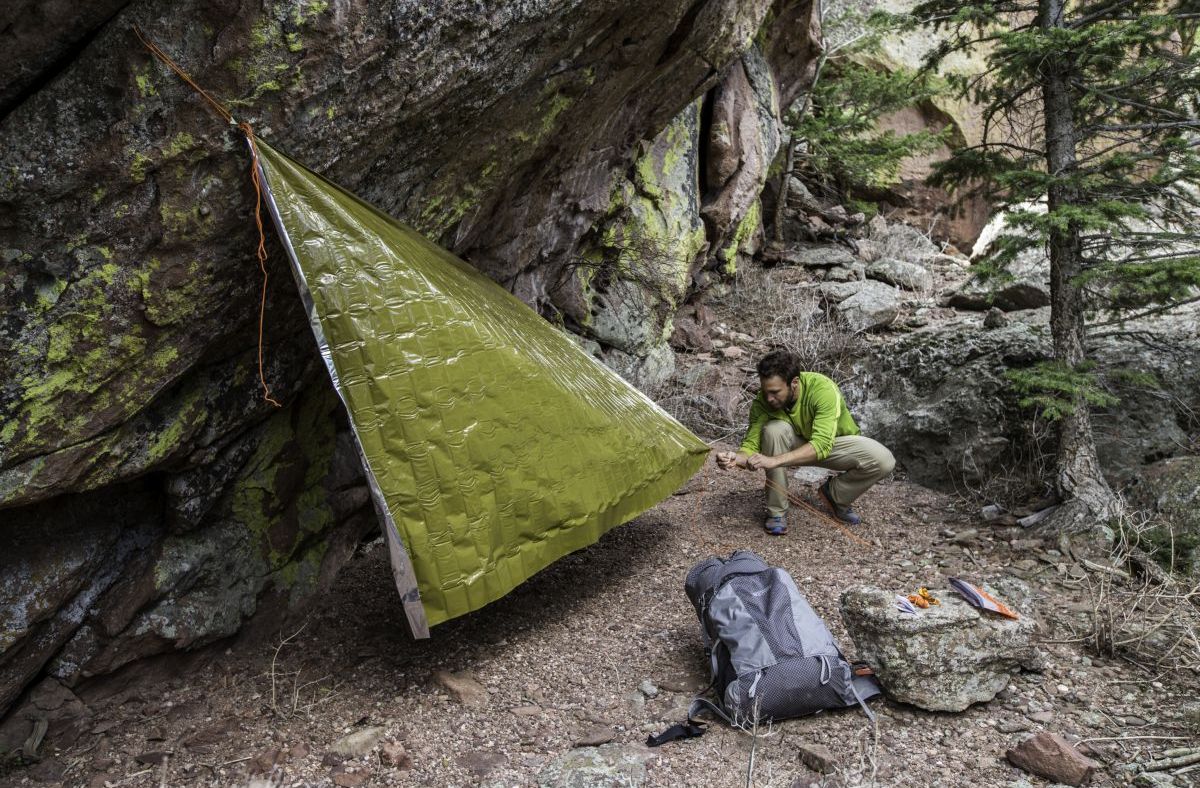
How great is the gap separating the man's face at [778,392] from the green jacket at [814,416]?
0.11ft

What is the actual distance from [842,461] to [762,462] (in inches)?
22.8

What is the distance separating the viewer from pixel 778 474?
4059 millimetres

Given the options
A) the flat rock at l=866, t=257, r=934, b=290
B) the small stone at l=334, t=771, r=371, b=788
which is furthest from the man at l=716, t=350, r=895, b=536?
the flat rock at l=866, t=257, r=934, b=290

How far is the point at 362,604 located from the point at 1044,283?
5321 mm

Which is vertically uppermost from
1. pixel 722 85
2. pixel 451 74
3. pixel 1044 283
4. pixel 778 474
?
pixel 722 85

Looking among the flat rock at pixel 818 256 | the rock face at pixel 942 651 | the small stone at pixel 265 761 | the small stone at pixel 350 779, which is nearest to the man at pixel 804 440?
the rock face at pixel 942 651

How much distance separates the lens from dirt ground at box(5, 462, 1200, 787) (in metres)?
2.34

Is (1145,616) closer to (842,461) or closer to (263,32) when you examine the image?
(842,461)

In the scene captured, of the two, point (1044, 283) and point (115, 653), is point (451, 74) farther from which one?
point (1044, 283)

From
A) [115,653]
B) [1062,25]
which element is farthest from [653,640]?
[1062,25]

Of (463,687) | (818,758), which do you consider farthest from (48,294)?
(818,758)

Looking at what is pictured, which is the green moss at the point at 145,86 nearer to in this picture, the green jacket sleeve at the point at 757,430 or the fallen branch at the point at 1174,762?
the green jacket sleeve at the point at 757,430

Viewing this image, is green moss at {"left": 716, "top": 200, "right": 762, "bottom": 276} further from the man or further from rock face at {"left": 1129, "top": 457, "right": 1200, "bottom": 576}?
rock face at {"left": 1129, "top": 457, "right": 1200, "bottom": 576}

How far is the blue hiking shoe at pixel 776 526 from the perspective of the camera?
13.3ft
